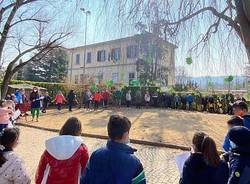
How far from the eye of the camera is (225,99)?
27.3m

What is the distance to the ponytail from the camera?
10.9 feet

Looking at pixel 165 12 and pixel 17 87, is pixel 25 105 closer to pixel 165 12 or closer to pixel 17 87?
pixel 17 87

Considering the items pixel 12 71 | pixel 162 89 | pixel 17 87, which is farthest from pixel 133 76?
pixel 12 71

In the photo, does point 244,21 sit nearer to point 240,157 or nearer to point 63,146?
point 240,157

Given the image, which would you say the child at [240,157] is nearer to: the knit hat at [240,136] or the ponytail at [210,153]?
the knit hat at [240,136]

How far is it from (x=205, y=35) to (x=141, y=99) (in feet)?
78.3

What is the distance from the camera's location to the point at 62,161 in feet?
12.3

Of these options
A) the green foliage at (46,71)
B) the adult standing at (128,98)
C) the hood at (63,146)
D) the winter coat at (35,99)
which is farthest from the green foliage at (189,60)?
the green foliage at (46,71)

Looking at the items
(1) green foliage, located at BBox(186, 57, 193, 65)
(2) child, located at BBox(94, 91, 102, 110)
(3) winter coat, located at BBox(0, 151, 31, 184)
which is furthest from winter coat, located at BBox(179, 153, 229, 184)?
(2) child, located at BBox(94, 91, 102, 110)

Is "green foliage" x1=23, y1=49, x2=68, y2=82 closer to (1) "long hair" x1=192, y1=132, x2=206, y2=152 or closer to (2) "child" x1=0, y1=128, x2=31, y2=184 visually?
(2) "child" x1=0, y1=128, x2=31, y2=184

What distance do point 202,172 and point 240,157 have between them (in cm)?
45

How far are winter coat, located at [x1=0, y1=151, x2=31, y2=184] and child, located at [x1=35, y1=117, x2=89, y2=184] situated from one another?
20cm

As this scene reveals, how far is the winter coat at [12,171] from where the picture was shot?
11.9 ft

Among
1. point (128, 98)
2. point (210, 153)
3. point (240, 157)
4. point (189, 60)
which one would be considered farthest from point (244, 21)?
point (128, 98)
